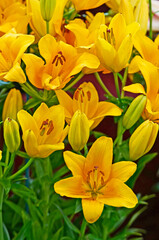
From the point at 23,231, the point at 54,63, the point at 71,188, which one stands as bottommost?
the point at 23,231

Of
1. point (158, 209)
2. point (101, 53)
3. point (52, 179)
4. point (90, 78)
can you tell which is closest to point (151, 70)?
point (101, 53)

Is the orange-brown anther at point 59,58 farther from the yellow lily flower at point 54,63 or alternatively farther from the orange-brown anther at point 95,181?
the orange-brown anther at point 95,181

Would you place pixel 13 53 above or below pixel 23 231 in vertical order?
above

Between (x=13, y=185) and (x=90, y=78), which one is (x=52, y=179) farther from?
(x=90, y=78)

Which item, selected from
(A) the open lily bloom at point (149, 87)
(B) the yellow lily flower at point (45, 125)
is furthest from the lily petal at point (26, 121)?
(A) the open lily bloom at point (149, 87)

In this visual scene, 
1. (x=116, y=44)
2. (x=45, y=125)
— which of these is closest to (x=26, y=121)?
(x=45, y=125)

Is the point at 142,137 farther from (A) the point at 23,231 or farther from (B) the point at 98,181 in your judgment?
(A) the point at 23,231
